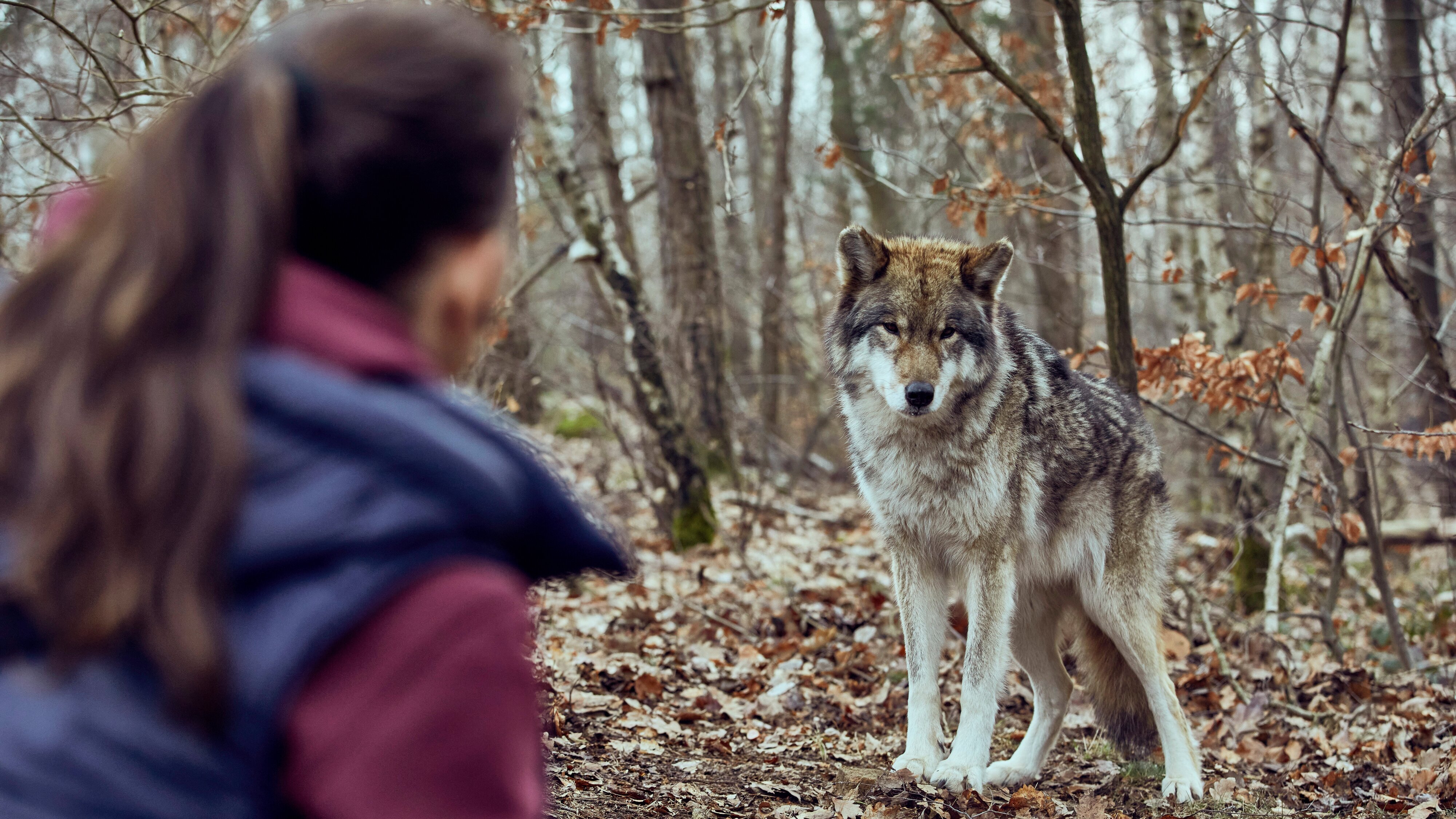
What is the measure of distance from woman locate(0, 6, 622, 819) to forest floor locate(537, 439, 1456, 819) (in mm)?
793

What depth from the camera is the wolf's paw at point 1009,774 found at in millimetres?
5012

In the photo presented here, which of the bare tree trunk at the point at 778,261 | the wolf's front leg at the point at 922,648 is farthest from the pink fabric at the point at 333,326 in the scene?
the bare tree trunk at the point at 778,261

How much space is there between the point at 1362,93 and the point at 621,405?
8.53 meters

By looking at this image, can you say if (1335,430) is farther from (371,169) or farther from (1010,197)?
(371,169)

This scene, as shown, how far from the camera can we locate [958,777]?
4664 mm

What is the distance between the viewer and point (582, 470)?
39.4 ft

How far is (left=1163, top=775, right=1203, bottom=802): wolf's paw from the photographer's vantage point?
488cm

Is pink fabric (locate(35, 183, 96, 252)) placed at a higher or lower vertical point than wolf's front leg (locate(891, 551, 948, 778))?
higher

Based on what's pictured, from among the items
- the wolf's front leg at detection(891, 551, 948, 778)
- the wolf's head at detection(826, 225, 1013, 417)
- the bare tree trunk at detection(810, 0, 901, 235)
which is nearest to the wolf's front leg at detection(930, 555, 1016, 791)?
the wolf's front leg at detection(891, 551, 948, 778)

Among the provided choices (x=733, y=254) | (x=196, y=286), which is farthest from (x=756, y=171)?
(x=196, y=286)

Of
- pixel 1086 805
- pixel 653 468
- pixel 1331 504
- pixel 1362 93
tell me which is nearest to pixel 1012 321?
pixel 1086 805

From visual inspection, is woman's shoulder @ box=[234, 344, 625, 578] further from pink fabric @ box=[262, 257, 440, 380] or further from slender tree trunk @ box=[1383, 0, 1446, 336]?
slender tree trunk @ box=[1383, 0, 1446, 336]

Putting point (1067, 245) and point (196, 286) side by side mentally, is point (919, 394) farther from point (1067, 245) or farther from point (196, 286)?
point (1067, 245)

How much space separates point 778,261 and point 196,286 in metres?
14.8
